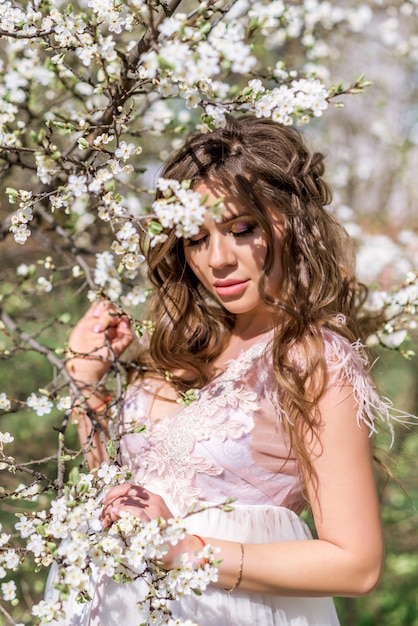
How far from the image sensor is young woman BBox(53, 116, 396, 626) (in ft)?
5.23

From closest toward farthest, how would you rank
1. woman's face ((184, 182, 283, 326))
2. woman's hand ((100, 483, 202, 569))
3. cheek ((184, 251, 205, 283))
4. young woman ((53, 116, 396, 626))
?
1. woman's hand ((100, 483, 202, 569))
2. young woman ((53, 116, 396, 626))
3. woman's face ((184, 182, 283, 326))
4. cheek ((184, 251, 205, 283))

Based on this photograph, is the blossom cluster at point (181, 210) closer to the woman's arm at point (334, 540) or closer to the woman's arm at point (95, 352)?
the woman's arm at point (334, 540)

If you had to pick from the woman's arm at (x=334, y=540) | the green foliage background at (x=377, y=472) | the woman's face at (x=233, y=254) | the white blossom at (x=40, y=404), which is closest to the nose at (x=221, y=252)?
the woman's face at (x=233, y=254)

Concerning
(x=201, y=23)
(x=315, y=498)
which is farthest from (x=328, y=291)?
(x=201, y=23)

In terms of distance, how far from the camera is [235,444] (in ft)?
5.77

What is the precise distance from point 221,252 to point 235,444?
1.65 ft

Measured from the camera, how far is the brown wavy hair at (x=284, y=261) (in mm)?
1705

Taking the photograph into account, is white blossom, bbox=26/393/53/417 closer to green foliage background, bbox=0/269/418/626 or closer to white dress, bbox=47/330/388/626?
white dress, bbox=47/330/388/626

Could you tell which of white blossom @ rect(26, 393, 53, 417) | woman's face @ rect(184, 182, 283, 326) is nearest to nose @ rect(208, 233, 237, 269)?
woman's face @ rect(184, 182, 283, 326)

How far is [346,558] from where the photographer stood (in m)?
1.58

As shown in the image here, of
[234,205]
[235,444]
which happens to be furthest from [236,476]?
[234,205]

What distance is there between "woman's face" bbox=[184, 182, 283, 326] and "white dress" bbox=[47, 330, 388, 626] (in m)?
0.18

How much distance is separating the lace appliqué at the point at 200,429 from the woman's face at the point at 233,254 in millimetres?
194

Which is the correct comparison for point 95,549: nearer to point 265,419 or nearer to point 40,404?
point 40,404
